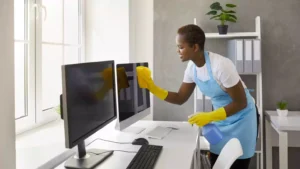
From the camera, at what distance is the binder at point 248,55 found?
2.63 m

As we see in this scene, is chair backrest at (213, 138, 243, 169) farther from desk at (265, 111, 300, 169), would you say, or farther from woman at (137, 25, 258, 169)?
desk at (265, 111, 300, 169)

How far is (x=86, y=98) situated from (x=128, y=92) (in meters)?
0.54

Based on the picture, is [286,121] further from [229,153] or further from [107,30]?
[107,30]

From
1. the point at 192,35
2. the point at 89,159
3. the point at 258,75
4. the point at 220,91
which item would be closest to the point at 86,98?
the point at 89,159

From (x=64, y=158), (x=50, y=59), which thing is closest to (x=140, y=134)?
(x=64, y=158)

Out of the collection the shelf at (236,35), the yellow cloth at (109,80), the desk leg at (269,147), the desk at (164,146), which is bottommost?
the desk leg at (269,147)

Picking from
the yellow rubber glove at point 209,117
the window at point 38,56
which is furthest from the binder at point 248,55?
the window at point 38,56

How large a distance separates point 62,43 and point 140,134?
1.05m

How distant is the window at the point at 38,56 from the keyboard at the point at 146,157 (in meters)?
0.84

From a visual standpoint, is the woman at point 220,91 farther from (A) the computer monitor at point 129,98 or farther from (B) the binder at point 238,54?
(B) the binder at point 238,54

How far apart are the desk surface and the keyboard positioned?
3.86 feet

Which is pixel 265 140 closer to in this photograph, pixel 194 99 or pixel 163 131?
pixel 194 99

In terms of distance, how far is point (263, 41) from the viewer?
2.91m

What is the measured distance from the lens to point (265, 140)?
2.87 meters
